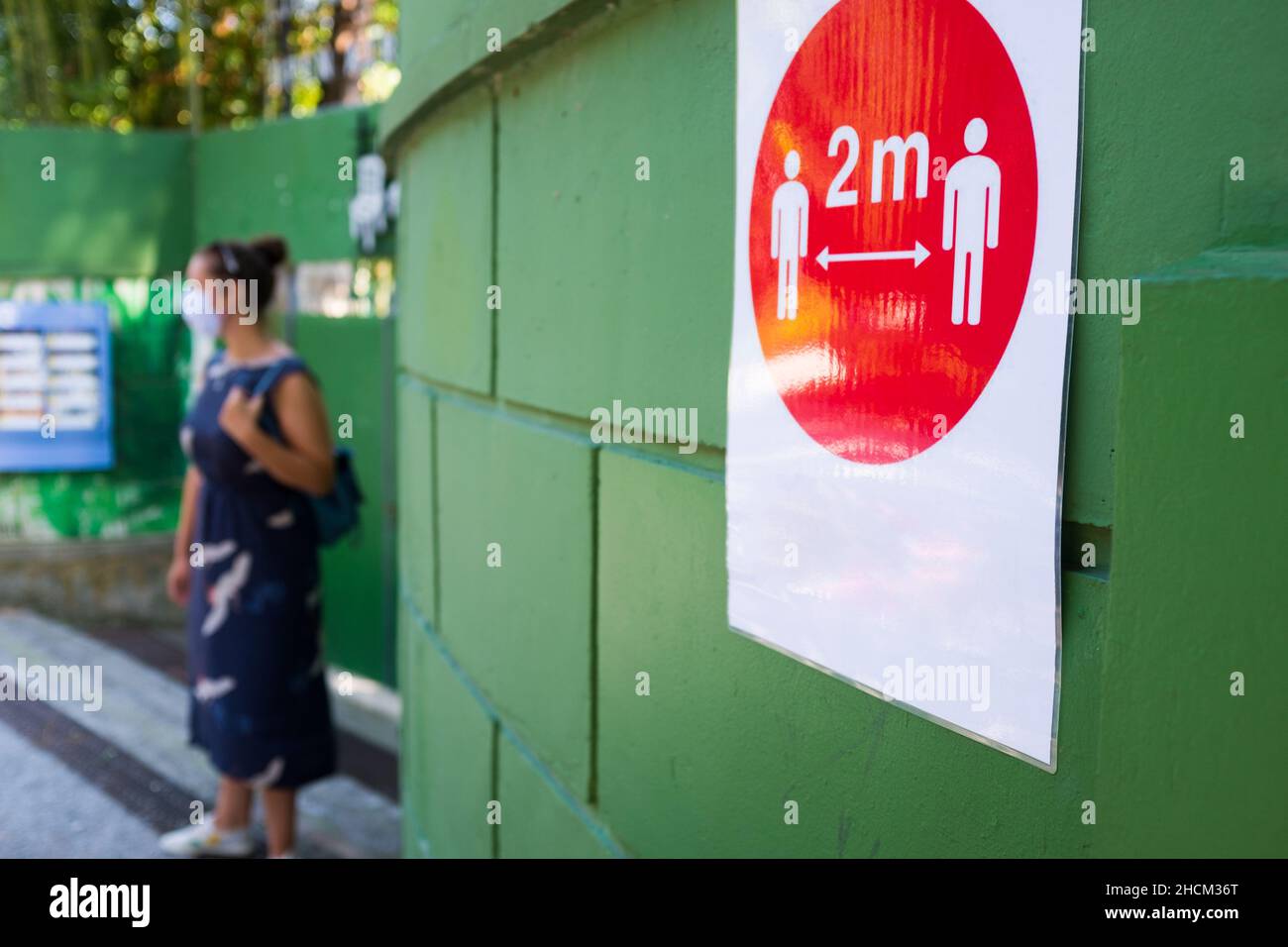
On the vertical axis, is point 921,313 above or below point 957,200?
below

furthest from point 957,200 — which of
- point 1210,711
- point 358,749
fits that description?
point 358,749

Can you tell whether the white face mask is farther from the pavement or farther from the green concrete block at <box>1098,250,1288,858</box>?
the green concrete block at <box>1098,250,1288,858</box>

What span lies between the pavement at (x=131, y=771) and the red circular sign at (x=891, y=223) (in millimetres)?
3738

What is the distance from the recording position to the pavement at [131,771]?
4891 millimetres

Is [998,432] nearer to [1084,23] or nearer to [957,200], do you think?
[957,200]

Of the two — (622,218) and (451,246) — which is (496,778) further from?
(622,218)

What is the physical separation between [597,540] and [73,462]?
667 centimetres

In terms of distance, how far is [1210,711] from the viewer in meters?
1.05

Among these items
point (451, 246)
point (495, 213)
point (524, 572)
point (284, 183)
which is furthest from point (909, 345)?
point (284, 183)

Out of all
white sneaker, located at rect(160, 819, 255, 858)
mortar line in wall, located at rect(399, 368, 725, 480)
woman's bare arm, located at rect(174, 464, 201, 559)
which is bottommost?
white sneaker, located at rect(160, 819, 255, 858)

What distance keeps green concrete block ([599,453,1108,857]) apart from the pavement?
3048 mm

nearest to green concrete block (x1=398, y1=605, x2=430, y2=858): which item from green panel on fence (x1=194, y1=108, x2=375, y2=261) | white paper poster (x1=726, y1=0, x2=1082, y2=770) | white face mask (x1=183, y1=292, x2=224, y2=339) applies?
white face mask (x1=183, y1=292, x2=224, y2=339)

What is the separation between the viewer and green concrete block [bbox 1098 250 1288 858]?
99cm

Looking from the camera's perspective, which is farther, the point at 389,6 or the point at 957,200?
the point at 389,6
